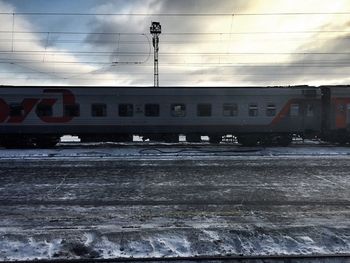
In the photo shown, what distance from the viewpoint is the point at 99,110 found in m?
24.3

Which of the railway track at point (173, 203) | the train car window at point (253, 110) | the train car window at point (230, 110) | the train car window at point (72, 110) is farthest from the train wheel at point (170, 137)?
the railway track at point (173, 203)

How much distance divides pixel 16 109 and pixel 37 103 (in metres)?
1.32

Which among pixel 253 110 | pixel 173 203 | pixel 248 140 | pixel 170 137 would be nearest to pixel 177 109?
pixel 170 137

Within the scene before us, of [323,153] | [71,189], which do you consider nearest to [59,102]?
[71,189]

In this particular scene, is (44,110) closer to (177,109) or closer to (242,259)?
(177,109)

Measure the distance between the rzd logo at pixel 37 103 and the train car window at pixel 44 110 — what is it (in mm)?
122

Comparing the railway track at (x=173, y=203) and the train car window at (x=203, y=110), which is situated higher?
the train car window at (x=203, y=110)

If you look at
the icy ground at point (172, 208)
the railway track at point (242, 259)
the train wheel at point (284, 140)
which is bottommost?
the railway track at point (242, 259)

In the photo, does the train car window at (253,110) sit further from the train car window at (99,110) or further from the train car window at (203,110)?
the train car window at (99,110)

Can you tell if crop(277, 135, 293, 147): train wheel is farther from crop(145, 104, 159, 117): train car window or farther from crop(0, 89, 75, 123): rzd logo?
crop(0, 89, 75, 123): rzd logo

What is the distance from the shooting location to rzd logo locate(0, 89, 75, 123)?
23.9m

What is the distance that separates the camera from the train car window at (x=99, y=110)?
2422 centimetres

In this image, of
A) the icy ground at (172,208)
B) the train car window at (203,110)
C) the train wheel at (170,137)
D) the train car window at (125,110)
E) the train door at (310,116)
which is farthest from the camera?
the train door at (310,116)

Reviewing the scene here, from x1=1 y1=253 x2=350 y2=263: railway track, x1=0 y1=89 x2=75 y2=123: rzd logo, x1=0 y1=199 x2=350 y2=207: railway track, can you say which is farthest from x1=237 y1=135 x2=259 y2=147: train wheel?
x1=1 y1=253 x2=350 y2=263: railway track
